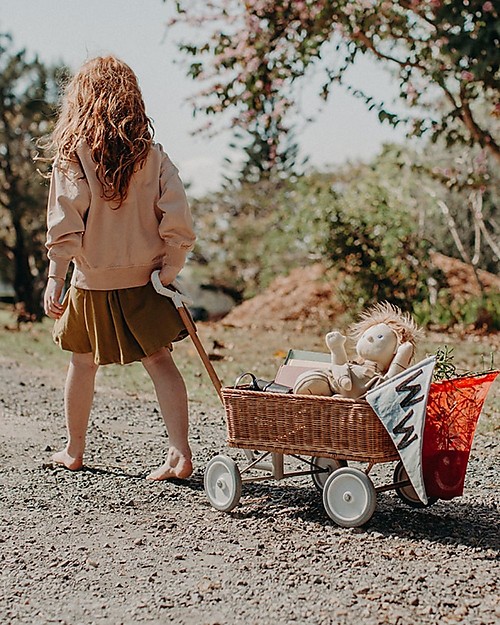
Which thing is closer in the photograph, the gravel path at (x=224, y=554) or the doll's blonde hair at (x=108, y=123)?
the gravel path at (x=224, y=554)

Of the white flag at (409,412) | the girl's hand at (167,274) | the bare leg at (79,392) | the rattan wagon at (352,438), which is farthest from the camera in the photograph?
the bare leg at (79,392)

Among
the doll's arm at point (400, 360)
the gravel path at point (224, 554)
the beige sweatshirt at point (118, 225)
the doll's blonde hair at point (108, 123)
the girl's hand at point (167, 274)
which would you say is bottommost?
the gravel path at point (224, 554)

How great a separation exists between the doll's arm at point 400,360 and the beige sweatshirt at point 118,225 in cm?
110

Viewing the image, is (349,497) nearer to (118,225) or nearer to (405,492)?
(405,492)

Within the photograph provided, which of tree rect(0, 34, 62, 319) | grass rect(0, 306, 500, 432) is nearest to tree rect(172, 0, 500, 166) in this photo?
grass rect(0, 306, 500, 432)

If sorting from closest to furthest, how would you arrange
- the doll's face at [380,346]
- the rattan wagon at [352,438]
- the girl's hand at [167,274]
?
the rattan wagon at [352,438] → the doll's face at [380,346] → the girl's hand at [167,274]

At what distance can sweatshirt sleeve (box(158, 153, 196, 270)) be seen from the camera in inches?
167

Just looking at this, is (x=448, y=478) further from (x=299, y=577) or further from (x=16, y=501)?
(x=16, y=501)

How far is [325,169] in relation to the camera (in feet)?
67.1

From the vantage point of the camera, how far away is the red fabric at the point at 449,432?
3.69 metres

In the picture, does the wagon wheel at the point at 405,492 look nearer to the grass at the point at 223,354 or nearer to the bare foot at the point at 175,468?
the bare foot at the point at 175,468

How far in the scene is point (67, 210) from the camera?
13.7 ft

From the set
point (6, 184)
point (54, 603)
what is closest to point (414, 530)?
point (54, 603)

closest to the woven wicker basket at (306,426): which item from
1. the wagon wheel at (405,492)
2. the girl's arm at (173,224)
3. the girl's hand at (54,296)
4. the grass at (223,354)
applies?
the wagon wheel at (405,492)
